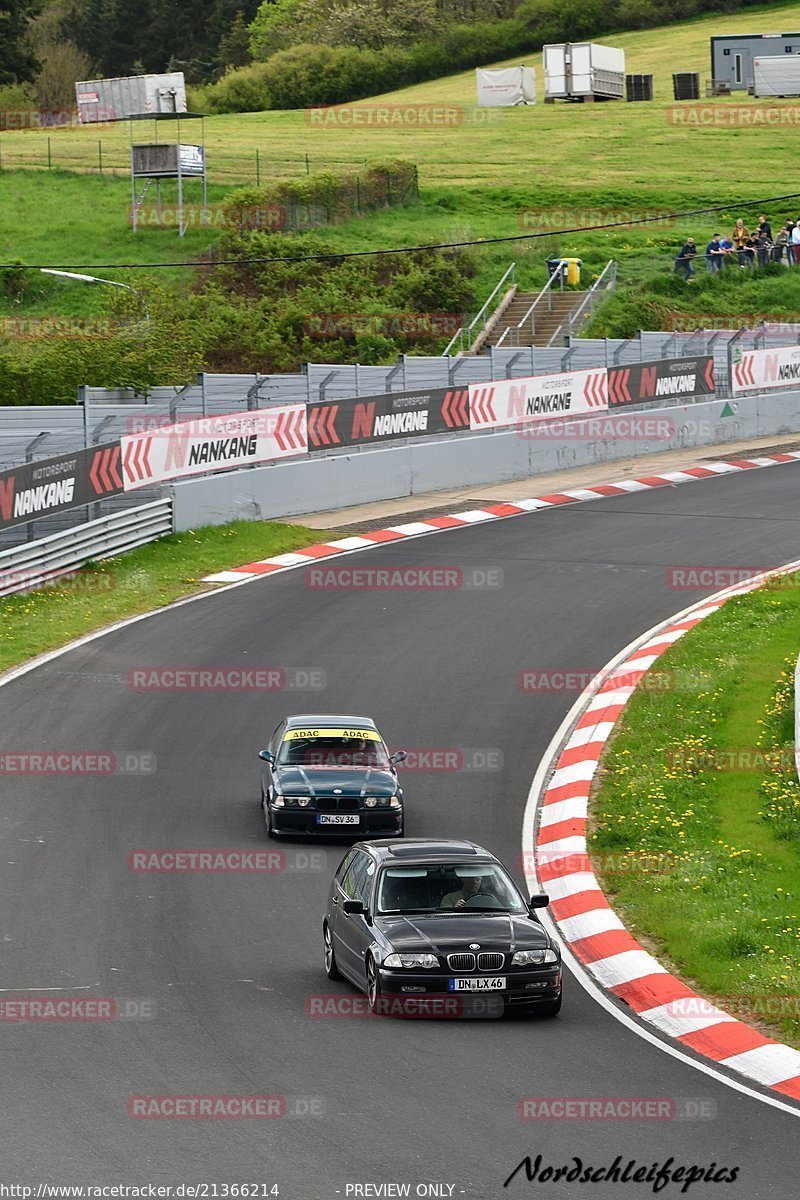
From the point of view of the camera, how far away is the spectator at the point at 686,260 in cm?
5731

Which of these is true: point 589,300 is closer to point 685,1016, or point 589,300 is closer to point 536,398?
point 536,398

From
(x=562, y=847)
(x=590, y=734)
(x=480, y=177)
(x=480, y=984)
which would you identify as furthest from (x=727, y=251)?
(x=480, y=984)

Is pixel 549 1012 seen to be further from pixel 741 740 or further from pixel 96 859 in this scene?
pixel 741 740

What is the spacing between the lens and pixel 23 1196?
894 cm

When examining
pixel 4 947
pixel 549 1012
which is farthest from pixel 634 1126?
pixel 4 947

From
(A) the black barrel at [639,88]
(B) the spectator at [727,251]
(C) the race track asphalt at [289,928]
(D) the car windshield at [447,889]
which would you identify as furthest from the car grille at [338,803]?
(A) the black barrel at [639,88]

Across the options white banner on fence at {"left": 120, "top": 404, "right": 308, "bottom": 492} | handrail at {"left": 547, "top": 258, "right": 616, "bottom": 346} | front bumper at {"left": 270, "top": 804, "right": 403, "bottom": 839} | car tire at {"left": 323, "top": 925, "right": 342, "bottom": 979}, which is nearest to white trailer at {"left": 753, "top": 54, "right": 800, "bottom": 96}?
handrail at {"left": 547, "top": 258, "right": 616, "bottom": 346}

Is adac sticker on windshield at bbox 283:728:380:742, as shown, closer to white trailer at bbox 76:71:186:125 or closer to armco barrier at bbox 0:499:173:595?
armco barrier at bbox 0:499:173:595

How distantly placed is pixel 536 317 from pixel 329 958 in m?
44.8

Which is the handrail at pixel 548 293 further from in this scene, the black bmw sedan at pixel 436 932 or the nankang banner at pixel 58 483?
the black bmw sedan at pixel 436 932

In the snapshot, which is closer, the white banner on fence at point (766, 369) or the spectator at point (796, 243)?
the white banner on fence at point (766, 369)

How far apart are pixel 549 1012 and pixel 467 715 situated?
29.0ft

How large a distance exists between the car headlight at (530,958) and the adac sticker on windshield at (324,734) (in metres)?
5.87

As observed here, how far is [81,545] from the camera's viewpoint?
28859mm
